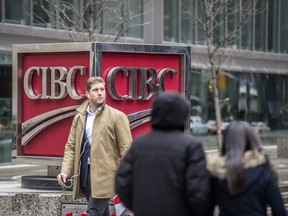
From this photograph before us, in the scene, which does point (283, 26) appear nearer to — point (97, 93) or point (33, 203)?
point (33, 203)

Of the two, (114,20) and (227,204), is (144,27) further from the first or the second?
(227,204)

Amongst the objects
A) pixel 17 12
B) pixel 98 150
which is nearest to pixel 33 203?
pixel 98 150

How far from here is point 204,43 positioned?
39.0 m

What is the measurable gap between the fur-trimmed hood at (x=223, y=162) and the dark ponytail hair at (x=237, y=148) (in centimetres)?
4

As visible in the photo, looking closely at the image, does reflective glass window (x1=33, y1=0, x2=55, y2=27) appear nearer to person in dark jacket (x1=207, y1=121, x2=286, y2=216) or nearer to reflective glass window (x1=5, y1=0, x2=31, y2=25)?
reflective glass window (x1=5, y1=0, x2=31, y2=25)

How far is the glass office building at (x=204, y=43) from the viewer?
27.7 meters

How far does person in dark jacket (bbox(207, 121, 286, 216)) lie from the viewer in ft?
16.5

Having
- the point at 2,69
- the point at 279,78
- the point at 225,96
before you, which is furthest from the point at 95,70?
the point at 279,78

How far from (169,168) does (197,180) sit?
212 millimetres

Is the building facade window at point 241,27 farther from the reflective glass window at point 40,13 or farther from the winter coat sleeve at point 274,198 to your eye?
the winter coat sleeve at point 274,198

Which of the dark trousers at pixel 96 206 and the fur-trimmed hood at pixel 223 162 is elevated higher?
the fur-trimmed hood at pixel 223 162

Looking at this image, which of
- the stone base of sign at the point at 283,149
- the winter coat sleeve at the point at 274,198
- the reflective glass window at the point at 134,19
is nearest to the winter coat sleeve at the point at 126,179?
the winter coat sleeve at the point at 274,198

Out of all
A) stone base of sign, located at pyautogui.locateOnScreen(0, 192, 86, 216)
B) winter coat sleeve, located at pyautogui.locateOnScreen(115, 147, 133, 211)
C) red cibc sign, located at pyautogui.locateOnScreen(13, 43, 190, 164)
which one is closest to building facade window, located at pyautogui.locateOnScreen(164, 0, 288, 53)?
red cibc sign, located at pyautogui.locateOnScreen(13, 43, 190, 164)

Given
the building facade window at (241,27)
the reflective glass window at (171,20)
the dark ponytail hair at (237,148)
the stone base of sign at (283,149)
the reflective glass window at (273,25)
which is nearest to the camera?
the dark ponytail hair at (237,148)
